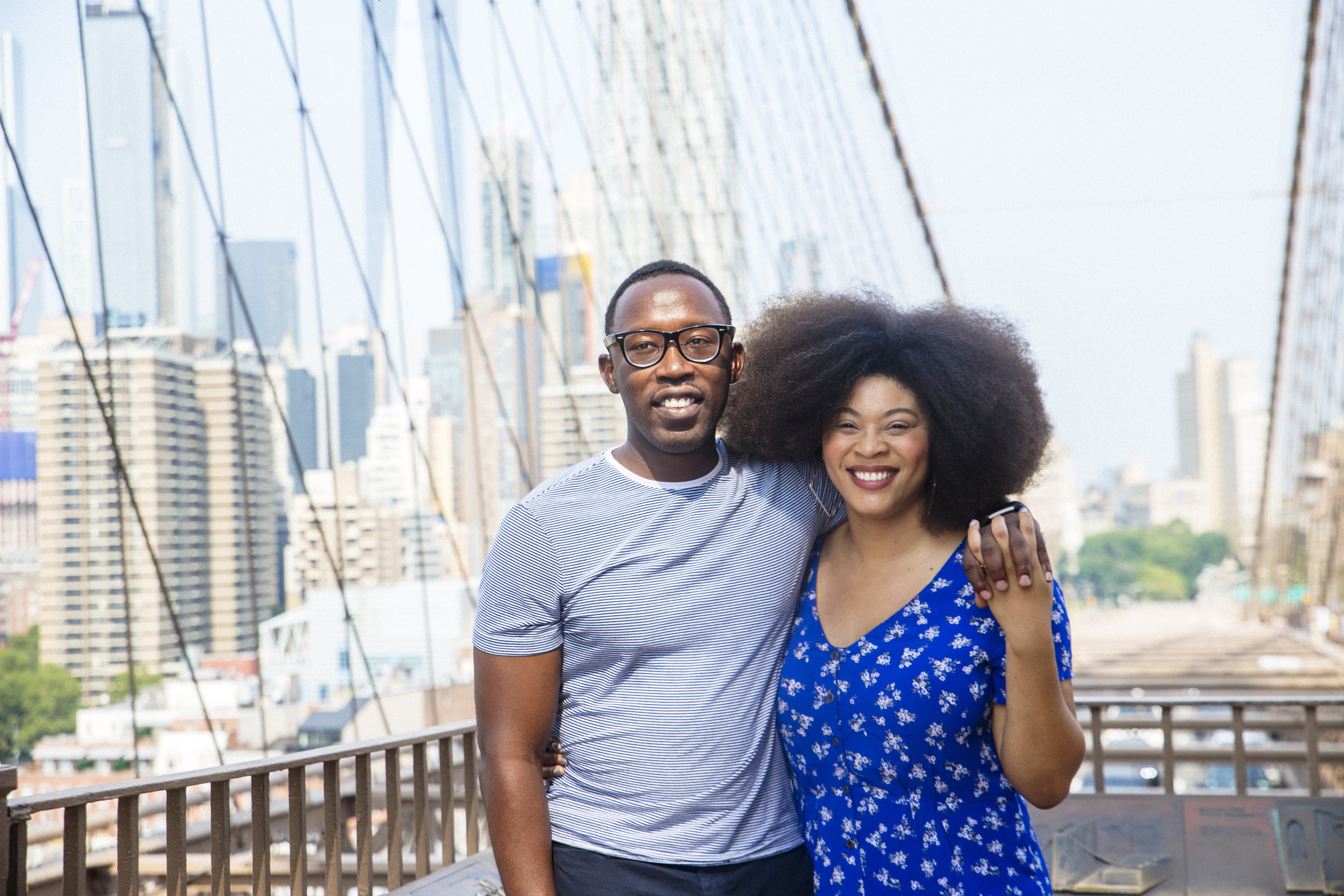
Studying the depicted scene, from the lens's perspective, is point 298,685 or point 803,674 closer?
point 803,674

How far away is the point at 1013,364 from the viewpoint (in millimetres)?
1590

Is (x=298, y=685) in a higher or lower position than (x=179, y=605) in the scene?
lower

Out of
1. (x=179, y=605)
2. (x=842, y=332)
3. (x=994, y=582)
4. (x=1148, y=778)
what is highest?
(x=842, y=332)

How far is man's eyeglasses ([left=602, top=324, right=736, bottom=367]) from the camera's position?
4.58 ft

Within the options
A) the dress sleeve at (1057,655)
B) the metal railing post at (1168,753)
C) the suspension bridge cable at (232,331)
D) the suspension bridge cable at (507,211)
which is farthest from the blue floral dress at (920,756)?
the suspension bridge cable at (507,211)

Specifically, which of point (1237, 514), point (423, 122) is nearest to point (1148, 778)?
point (423, 122)

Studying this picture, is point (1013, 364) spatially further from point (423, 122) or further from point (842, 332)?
point (423, 122)

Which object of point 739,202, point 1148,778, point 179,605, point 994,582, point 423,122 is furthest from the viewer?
point 739,202

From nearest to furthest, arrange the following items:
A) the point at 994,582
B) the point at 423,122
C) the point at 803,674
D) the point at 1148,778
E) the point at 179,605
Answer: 1. the point at 994,582
2. the point at 803,674
3. the point at 179,605
4. the point at 423,122
5. the point at 1148,778

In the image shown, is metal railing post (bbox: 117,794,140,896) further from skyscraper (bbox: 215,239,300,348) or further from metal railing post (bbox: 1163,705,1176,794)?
skyscraper (bbox: 215,239,300,348)

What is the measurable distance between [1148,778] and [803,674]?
13.6 m

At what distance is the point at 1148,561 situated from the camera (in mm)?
74750

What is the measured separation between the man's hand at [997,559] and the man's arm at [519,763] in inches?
19.4

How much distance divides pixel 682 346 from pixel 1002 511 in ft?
1.37
